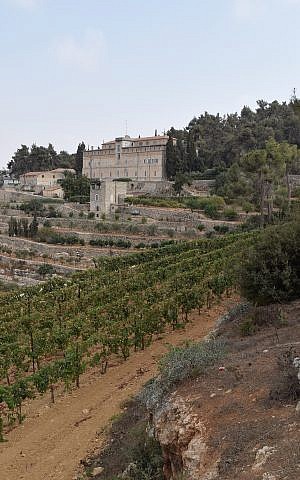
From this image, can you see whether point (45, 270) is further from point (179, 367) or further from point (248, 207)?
point (179, 367)

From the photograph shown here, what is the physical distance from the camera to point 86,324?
572 inches

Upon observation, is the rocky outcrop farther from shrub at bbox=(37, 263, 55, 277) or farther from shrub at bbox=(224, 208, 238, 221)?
shrub at bbox=(224, 208, 238, 221)

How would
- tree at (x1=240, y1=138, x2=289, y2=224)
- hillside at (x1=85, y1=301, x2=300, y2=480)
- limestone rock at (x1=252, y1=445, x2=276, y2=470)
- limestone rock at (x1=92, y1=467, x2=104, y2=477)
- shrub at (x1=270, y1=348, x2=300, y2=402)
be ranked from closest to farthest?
1. limestone rock at (x1=252, y1=445, x2=276, y2=470)
2. hillside at (x1=85, y1=301, x2=300, y2=480)
3. shrub at (x1=270, y1=348, x2=300, y2=402)
4. limestone rock at (x1=92, y1=467, x2=104, y2=477)
5. tree at (x1=240, y1=138, x2=289, y2=224)

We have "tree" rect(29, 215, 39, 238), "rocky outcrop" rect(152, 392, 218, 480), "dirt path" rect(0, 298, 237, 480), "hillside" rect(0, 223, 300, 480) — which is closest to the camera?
"rocky outcrop" rect(152, 392, 218, 480)

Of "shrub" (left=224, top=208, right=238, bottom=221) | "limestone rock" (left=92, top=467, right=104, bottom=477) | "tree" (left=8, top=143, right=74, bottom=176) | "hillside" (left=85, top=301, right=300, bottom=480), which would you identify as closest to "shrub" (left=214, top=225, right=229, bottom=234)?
"shrub" (left=224, top=208, right=238, bottom=221)

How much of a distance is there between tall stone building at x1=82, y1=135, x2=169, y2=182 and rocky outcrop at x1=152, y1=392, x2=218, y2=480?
61535 mm

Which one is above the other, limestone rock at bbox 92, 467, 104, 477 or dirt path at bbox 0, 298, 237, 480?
limestone rock at bbox 92, 467, 104, 477

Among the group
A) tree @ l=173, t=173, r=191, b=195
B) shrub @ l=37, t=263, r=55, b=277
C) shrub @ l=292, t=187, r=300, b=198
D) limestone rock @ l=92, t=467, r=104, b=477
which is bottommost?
shrub @ l=37, t=263, r=55, b=277

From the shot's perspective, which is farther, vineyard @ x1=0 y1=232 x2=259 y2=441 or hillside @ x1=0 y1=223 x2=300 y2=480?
vineyard @ x1=0 y1=232 x2=259 y2=441

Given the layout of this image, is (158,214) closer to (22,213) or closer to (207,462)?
(22,213)

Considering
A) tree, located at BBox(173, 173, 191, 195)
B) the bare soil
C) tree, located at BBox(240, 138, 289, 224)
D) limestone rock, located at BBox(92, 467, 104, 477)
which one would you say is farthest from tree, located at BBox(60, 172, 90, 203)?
limestone rock, located at BBox(92, 467, 104, 477)

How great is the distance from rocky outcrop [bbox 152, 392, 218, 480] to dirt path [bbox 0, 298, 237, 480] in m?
2.18

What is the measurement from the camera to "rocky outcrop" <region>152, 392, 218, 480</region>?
5.18 m

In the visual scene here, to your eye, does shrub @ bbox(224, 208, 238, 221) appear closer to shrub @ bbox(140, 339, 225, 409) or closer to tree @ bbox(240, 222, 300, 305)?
tree @ bbox(240, 222, 300, 305)
